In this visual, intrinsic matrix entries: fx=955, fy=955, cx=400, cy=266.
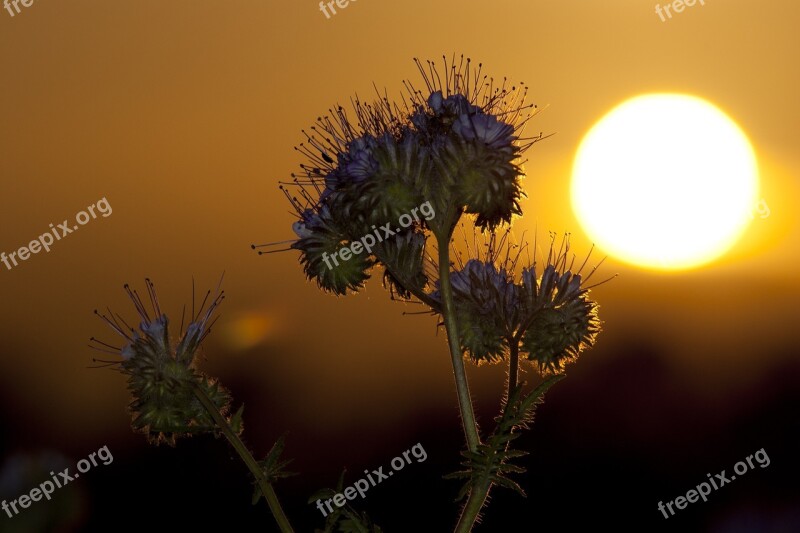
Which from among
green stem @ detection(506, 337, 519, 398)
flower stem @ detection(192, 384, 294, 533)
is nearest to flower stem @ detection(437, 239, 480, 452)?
green stem @ detection(506, 337, 519, 398)

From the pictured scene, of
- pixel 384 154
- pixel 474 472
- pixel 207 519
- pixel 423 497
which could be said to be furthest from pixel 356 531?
pixel 207 519

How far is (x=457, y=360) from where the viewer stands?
7.48 metres

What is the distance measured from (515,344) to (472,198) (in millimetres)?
1613

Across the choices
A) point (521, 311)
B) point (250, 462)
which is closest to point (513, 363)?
point (521, 311)

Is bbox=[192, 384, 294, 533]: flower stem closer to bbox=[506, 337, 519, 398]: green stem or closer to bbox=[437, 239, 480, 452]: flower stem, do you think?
bbox=[437, 239, 480, 452]: flower stem

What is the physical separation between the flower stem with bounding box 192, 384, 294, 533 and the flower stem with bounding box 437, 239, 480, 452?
152 centimetres

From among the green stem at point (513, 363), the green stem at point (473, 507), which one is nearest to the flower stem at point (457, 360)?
the green stem at point (473, 507)

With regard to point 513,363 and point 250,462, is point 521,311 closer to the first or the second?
point 513,363

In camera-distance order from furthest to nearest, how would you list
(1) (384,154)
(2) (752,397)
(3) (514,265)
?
1. (2) (752,397)
2. (3) (514,265)
3. (1) (384,154)

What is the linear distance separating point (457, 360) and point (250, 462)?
178 centimetres

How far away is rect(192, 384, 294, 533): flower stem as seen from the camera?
7.12 metres

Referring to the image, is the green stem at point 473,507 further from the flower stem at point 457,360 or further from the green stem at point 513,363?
the green stem at point 513,363

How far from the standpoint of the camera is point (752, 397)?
32312mm

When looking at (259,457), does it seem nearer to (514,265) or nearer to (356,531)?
(356,531)
